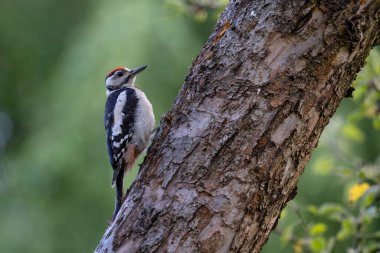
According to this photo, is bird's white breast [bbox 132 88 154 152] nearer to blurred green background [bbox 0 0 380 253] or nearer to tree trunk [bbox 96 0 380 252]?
blurred green background [bbox 0 0 380 253]

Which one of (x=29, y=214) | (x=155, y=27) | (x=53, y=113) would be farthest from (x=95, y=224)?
(x=155, y=27)

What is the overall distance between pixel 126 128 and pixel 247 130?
2187 mm

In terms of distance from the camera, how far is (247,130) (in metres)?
2.16

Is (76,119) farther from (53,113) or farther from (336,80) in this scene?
(336,80)

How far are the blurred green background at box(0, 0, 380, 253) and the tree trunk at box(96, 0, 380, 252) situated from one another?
3.22 m

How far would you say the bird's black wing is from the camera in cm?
416

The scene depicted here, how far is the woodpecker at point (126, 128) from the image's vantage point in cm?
416

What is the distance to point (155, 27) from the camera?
625 centimetres

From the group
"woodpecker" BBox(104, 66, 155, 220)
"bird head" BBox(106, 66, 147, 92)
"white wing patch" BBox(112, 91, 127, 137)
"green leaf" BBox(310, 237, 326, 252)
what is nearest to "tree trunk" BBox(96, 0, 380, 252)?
"green leaf" BBox(310, 237, 326, 252)

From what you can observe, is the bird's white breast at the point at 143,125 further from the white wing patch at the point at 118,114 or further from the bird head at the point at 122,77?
the bird head at the point at 122,77

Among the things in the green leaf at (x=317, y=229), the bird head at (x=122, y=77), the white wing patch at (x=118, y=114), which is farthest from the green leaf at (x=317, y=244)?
the bird head at (x=122, y=77)

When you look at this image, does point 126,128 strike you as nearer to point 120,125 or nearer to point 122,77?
point 120,125

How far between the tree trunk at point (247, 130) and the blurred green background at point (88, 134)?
3.22 m

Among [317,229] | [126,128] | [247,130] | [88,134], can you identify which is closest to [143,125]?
[126,128]
